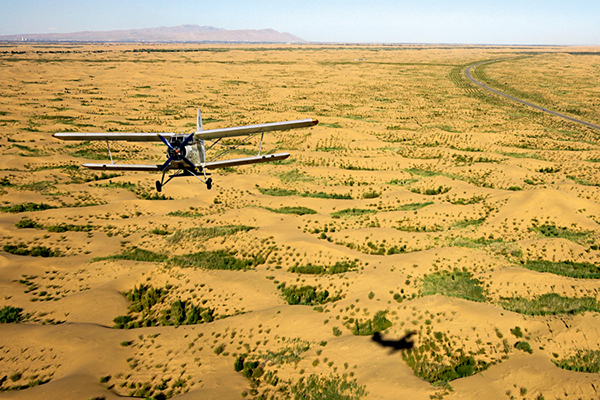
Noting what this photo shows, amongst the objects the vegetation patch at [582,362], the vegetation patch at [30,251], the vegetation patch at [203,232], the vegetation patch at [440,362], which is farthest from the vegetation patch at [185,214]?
the vegetation patch at [582,362]

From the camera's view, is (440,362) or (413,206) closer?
(440,362)

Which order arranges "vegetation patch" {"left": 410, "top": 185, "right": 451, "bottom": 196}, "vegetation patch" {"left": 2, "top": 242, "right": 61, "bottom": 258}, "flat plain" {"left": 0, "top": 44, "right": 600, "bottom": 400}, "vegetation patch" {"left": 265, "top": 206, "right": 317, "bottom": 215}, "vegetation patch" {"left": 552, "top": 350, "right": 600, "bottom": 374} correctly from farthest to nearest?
1. "vegetation patch" {"left": 410, "top": 185, "right": 451, "bottom": 196}
2. "vegetation patch" {"left": 265, "top": 206, "right": 317, "bottom": 215}
3. "vegetation patch" {"left": 2, "top": 242, "right": 61, "bottom": 258}
4. "flat plain" {"left": 0, "top": 44, "right": 600, "bottom": 400}
5. "vegetation patch" {"left": 552, "top": 350, "right": 600, "bottom": 374}

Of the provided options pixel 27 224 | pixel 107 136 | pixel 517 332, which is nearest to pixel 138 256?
pixel 107 136

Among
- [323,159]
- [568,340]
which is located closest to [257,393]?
[568,340]

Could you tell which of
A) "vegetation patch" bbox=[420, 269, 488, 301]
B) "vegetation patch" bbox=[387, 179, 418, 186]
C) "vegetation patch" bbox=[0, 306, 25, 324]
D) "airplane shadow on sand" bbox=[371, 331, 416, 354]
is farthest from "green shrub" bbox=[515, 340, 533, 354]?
"vegetation patch" bbox=[387, 179, 418, 186]

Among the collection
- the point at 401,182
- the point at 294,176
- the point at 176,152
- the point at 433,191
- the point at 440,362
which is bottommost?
the point at 440,362

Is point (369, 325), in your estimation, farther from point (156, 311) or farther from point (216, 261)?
point (156, 311)

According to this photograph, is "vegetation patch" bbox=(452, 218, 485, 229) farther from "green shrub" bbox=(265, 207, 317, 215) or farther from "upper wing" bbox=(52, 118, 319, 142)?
"upper wing" bbox=(52, 118, 319, 142)
